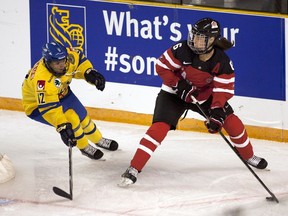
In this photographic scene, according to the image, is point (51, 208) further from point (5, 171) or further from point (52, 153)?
point (52, 153)

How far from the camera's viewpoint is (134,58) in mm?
7047

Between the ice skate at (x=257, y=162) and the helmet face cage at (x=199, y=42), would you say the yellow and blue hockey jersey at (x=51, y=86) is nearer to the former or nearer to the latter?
the helmet face cage at (x=199, y=42)

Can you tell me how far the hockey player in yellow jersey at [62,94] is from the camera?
577cm

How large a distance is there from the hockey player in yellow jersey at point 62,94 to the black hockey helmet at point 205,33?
2.27 feet

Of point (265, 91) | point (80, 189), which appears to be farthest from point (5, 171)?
point (265, 91)

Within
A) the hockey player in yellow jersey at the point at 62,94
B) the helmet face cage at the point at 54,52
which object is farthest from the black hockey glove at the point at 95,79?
the helmet face cage at the point at 54,52

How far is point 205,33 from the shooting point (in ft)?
18.3

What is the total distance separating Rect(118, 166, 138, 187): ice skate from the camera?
5781 millimetres

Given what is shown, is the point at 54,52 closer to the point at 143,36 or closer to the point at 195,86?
the point at 195,86

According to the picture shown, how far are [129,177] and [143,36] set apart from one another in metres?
1.52

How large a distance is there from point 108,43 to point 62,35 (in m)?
0.38

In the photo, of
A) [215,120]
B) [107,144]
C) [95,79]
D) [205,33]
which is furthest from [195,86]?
[107,144]

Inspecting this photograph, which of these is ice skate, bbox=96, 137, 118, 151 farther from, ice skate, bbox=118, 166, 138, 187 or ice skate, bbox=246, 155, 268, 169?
ice skate, bbox=246, 155, 268, 169

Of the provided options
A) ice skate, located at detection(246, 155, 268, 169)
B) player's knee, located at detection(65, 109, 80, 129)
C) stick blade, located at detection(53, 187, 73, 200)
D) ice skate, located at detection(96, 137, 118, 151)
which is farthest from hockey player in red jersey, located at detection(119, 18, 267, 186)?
ice skate, located at detection(96, 137, 118, 151)
